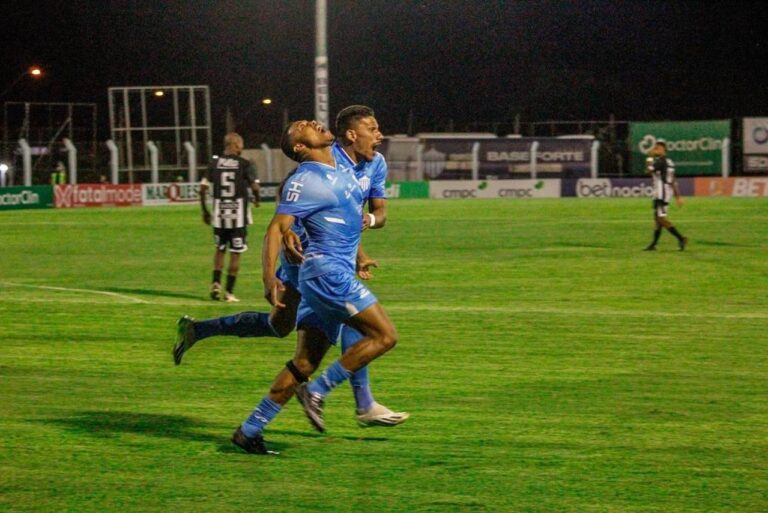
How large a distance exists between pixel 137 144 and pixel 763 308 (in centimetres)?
3486

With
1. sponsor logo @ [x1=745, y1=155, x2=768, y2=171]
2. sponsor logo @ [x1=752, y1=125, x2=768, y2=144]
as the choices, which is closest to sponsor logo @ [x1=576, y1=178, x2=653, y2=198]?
sponsor logo @ [x1=745, y1=155, x2=768, y2=171]

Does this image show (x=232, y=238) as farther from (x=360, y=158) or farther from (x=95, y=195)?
(x=95, y=195)

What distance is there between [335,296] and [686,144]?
57.0 m

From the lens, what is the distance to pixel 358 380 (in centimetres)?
776

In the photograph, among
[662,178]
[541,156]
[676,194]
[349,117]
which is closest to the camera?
[349,117]

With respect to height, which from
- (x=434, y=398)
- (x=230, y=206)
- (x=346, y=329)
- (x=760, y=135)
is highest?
(x=760, y=135)

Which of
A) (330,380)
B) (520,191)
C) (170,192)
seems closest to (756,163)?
(520,191)

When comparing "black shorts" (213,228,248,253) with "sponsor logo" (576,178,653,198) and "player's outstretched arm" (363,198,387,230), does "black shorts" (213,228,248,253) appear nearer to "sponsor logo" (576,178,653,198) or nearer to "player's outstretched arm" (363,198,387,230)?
"player's outstretched arm" (363,198,387,230)

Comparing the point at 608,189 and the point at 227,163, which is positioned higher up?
the point at 227,163

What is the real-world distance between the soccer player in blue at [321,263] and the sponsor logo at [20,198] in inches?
1542

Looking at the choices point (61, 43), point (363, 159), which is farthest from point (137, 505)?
point (61, 43)

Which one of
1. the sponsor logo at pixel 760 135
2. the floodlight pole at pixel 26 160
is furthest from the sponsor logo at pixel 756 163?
the floodlight pole at pixel 26 160

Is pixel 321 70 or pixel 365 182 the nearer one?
pixel 365 182

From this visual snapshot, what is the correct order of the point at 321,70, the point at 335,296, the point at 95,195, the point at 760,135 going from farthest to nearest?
the point at 760,135 → the point at 95,195 → the point at 321,70 → the point at 335,296
